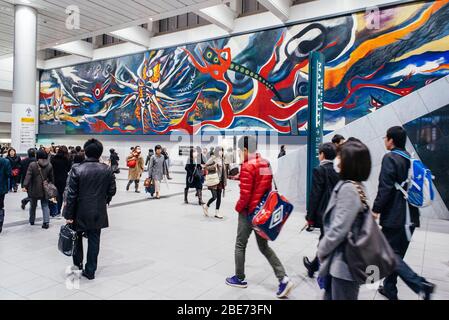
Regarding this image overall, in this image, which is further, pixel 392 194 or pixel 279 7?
pixel 279 7

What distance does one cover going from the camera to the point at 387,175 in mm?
2908

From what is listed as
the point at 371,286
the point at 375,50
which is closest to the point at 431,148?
the point at 371,286

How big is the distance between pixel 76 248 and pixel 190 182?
4.44 m

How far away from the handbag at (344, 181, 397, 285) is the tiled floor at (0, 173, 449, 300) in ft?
4.64

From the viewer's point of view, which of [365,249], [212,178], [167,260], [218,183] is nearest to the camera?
[365,249]

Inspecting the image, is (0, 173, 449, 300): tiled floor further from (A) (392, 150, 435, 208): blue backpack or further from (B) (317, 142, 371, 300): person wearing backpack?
(B) (317, 142, 371, 300): person wearing backpack

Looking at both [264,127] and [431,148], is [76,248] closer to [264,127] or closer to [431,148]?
[431,148]

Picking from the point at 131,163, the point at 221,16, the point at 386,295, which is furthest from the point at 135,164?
Result: the point at 221,16

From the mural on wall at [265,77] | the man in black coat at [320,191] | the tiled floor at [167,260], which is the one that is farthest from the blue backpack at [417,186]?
the mural on wall at [265,77]

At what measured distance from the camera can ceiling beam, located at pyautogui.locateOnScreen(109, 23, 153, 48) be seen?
16.5 metres

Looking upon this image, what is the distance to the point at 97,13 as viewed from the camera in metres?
11.9

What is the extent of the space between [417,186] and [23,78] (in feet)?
39.4

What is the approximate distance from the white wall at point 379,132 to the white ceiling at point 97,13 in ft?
20.9

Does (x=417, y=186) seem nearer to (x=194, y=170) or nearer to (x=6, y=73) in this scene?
(x=194, y=170)
